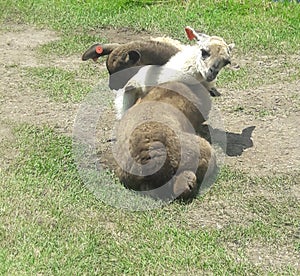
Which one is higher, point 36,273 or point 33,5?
point 36,273

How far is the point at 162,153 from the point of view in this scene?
17.3ft

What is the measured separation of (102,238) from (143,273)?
0.50 metres

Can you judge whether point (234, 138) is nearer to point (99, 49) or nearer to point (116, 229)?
point (99, 49)

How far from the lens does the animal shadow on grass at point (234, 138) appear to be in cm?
633

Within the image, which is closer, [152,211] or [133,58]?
[152,211]

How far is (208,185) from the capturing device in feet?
18.4

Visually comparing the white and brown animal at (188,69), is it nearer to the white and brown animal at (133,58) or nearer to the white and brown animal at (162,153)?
the white and brown animal at (133,58)

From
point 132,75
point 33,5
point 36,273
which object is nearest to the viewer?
point 36,273

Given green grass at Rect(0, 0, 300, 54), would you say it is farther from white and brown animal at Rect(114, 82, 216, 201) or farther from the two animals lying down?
white and brown animal at Rect(114, 82, 216, 201)

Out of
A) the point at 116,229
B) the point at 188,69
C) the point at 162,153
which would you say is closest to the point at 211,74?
the point at 188,69

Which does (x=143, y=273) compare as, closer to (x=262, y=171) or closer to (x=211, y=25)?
(x=262, y=171)

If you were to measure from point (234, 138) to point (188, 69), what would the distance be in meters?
0.83

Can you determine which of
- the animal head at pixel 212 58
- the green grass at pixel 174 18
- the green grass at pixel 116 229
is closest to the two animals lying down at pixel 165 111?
the animal head at pixel 212 58

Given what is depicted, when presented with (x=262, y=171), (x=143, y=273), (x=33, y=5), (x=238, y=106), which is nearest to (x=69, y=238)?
(x=143, y=273)
